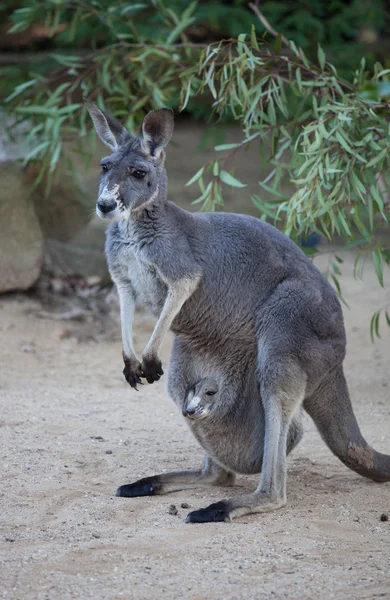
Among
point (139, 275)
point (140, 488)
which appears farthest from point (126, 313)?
point (140, 488)

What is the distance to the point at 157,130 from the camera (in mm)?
3902

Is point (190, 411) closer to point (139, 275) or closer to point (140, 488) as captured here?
point (140, 488)

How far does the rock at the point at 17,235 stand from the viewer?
7.15 m

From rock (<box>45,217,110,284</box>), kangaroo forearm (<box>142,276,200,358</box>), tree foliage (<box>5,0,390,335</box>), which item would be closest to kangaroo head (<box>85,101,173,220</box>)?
kangaroo forearm (<box>142,276,200,358</box>)

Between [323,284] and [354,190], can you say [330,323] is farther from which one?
[354,190]

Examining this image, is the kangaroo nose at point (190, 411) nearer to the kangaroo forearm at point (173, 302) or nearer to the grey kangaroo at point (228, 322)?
Answer: the grey kangaroo at point (228, 322)

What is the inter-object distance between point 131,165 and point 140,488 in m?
1.44

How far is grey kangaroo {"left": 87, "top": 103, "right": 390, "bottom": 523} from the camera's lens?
3811mm

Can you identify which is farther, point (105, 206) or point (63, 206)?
point (63, 206)

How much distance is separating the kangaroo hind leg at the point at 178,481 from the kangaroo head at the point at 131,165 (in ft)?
3.96

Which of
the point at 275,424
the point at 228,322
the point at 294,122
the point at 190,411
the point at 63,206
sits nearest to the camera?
the point at 275,424

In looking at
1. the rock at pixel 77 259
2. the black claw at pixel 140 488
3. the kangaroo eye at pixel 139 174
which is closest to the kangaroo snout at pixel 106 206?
the kangaroo eye at pixel 139 174

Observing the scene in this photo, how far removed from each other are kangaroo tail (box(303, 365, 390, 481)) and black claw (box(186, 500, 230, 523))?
0.68 m

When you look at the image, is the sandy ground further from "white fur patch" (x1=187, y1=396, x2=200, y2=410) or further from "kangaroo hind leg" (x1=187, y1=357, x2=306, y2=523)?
"white fur patch" (x1=187, y1=396, x2=200, y2=410)
